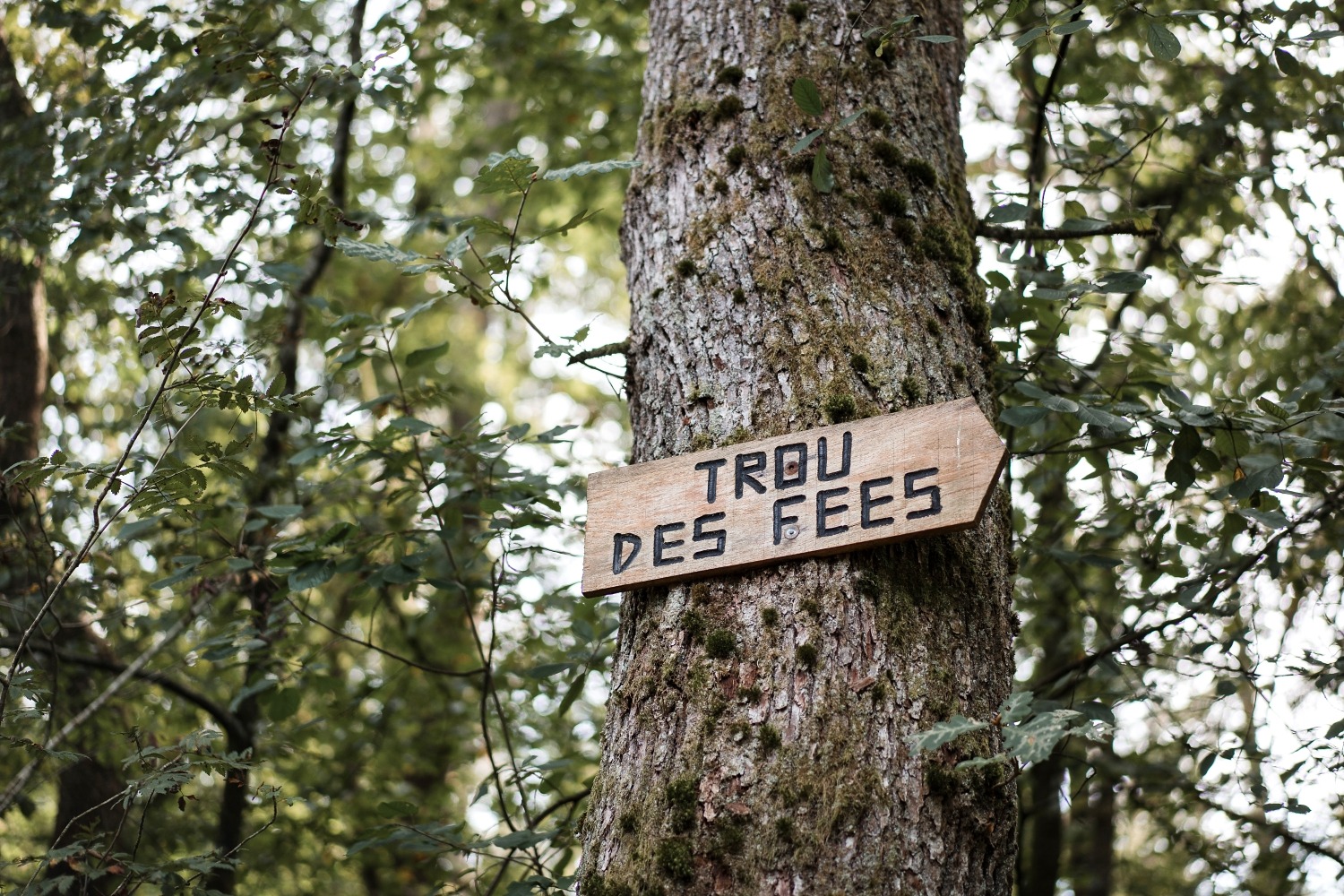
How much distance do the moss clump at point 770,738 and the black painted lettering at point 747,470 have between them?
0.37m

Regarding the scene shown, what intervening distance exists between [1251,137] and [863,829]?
3.89 m

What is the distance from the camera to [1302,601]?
3.90m

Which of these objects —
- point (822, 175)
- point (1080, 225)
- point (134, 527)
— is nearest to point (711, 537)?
point (822, 175)

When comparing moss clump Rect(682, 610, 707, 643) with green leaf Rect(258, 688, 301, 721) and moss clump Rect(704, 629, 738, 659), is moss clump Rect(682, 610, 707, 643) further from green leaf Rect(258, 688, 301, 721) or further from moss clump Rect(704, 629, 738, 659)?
green leaf Rect(258, 688, 301, 721)

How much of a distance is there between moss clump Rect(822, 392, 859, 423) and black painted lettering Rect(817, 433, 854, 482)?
0.06 meters

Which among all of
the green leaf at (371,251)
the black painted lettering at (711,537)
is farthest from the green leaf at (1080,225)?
the green leaf at (371,251)

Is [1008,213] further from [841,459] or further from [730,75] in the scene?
[841,459]

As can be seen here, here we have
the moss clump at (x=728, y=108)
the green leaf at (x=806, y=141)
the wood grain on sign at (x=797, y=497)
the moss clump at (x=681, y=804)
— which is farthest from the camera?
the moss clump at (x=728, y=108)

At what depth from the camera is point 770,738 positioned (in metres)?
1.48

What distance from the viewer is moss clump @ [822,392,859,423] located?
5.64 ft

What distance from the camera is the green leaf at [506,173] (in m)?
2.22

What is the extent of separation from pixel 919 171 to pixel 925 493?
807mm

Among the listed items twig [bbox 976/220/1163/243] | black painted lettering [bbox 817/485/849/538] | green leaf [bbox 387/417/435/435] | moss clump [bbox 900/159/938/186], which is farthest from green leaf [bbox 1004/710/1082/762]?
green leaf [bbox 387/417/435/435]

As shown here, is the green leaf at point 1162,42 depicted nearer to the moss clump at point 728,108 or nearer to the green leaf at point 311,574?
the moss clump at point 728,108
